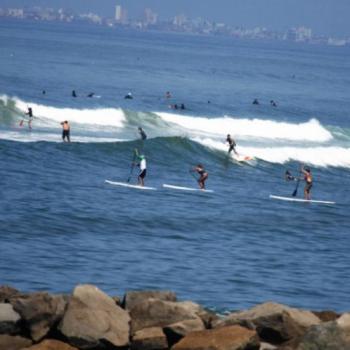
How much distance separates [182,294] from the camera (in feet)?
64.3

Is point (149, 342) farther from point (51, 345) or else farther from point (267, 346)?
point (267, 346)

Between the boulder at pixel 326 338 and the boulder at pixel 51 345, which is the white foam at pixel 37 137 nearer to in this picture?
the boulder at pixel 51 345

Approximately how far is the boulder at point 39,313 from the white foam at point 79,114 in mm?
39589

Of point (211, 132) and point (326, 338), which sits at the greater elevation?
point (326, 338)

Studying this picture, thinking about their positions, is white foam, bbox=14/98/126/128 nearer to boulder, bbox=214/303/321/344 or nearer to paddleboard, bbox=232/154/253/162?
paddleboard, bbox=232/154/253/162

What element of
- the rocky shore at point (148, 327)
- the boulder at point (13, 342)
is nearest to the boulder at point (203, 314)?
the rocky shore at point (148, 327)

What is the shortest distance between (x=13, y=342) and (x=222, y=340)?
2697mm

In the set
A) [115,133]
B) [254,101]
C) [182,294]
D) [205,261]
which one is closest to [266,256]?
[205,261]

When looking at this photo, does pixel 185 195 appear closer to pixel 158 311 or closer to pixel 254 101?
pixel 158 311

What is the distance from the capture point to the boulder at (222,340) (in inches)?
540

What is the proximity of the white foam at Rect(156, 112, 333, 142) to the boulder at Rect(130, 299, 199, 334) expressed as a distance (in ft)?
136

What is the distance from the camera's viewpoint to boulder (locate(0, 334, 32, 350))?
46.2 ft

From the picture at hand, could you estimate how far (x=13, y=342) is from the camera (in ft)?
46.5

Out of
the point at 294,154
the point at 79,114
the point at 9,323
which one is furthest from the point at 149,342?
the point at 79,114
